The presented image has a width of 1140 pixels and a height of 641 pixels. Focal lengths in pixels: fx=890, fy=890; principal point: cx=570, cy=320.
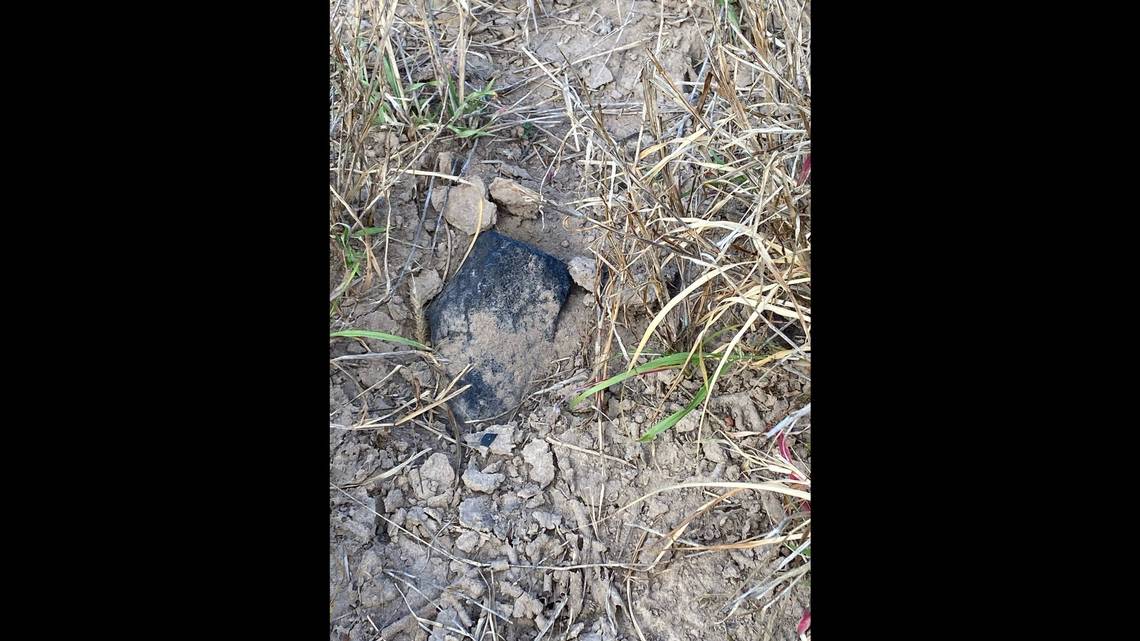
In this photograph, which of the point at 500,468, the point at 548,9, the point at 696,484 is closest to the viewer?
the point at 696,484

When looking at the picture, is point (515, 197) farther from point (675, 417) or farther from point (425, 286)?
point (675, 417)

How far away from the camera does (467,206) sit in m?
→ 1.60

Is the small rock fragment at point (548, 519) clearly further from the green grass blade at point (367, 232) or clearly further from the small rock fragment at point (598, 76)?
the small rock fragment at point (598, 76)

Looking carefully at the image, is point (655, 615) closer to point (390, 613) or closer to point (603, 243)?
point (390, 613)

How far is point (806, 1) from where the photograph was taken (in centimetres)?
143

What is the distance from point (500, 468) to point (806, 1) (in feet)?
2.91

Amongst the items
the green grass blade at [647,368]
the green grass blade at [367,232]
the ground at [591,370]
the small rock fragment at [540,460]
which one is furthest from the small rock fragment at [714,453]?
the green grass blade at [367,232]

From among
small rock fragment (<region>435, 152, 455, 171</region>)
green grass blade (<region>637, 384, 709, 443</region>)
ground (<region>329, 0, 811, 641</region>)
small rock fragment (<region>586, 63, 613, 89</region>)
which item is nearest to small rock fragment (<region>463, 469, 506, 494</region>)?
ground (<region>329, 0, 811, 641</region>)

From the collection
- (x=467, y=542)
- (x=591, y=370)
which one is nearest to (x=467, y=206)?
(x=591, y=370)

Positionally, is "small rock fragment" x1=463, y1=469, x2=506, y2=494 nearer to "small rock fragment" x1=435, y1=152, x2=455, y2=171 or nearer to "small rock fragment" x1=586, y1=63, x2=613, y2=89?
"small rock fragment" x1=435, y1=152, x2=455, y2=171

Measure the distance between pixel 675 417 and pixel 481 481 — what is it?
0.31 meters

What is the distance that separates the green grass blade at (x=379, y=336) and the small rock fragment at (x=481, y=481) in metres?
0.24

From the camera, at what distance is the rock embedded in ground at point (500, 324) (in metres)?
1.44
